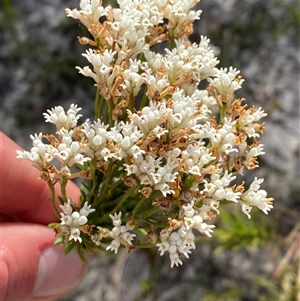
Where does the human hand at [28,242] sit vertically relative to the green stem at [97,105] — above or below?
below

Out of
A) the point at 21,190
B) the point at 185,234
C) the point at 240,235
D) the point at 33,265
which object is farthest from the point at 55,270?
the point at 240,235

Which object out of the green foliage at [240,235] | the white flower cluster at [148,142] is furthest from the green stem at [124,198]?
the green foliage at [240,235]

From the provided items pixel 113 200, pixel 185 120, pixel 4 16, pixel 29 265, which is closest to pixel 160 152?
pixel 185 120

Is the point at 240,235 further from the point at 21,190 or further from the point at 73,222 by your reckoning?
the point at 73,222

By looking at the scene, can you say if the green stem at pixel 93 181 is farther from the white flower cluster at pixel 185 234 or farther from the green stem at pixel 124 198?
the white flower cluster at pixel 185 234

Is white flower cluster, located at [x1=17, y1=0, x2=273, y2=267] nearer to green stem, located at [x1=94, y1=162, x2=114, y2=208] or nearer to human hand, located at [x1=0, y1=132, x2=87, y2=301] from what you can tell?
green stem, located at [x1=94, y1=162, x2=114, y2=208]

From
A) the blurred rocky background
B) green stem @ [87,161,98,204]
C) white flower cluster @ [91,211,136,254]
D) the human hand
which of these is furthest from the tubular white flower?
the blurred rocky background
